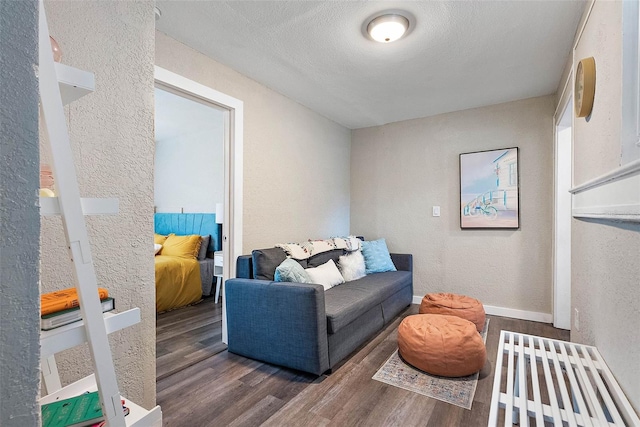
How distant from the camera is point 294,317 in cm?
214

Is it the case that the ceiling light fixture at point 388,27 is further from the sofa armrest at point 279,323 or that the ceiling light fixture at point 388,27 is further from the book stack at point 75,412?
the book stack at point 75,412

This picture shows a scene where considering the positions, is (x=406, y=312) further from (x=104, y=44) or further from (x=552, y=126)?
(x=104, y=44)

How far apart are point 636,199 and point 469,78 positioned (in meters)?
2.21

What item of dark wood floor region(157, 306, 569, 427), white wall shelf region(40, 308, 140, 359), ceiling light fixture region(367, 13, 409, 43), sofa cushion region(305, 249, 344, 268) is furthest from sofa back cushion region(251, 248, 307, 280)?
ceiling light fixture region(367, 13, 409, 43)

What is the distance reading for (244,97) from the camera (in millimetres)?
2805

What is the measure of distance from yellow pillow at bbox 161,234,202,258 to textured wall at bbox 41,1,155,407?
293 centimetres

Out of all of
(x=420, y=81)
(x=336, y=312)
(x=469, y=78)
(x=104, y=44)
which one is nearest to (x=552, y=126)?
(x=469, y=78)

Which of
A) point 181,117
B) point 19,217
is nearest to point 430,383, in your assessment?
point 19,217

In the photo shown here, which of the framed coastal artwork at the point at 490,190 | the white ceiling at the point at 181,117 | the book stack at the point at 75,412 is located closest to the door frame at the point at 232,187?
the white ceiling at the point at 181,117

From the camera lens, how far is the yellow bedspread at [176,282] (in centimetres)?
361

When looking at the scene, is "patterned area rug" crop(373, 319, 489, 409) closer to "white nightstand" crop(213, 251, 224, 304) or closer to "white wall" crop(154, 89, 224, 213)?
"white nightstand" crop(213, 251, 224, 304)

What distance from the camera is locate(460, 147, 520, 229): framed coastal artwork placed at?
3.36m

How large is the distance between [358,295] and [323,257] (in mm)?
673

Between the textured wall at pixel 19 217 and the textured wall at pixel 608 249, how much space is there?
5.31 ft
